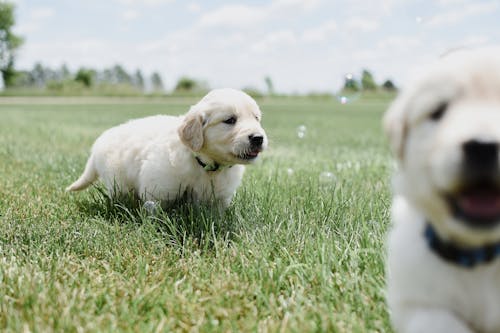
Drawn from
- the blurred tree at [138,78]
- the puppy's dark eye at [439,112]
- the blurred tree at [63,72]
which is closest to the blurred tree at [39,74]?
the blurred tree at [63,72]

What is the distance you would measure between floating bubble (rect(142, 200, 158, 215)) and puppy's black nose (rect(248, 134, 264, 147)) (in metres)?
0.68

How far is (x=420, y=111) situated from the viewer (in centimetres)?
142

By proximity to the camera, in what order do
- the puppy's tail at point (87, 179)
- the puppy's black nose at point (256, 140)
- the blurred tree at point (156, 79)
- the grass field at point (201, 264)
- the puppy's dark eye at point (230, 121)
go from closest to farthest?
the grass field at point (201, 264) < the puppy's black nose at point (256, 140) < the puppy's dark eye at point (230, 121) < the puppy's tail at point (87, 179) < the blurred tree at point (156, 79)

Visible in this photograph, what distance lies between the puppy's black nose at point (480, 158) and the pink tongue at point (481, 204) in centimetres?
6

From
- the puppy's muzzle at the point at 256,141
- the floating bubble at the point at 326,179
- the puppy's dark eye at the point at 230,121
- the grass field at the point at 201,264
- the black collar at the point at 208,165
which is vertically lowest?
the grass field at the point at 201,264

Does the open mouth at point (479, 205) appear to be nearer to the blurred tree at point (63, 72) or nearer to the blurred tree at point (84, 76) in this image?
the blurred tree at point (84, 76)

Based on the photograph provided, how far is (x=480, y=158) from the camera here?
126 cm

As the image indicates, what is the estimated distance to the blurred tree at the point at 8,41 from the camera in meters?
62.4

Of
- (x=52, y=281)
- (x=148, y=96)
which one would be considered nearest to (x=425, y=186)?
(x=52, y=281)

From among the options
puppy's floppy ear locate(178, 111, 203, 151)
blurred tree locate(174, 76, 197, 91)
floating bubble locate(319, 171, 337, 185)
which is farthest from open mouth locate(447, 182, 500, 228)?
blurred tree locate(174, 76, 197, 91)

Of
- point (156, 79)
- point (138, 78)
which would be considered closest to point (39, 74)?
point (138, 78)

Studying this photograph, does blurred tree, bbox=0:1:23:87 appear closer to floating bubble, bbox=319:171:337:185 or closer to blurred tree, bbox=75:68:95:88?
blurred tree, bbox=75:68:95:88

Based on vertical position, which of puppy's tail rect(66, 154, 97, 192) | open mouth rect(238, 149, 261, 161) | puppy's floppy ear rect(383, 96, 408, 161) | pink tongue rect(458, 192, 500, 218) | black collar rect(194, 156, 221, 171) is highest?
puppy's floppy ear rect(383, 96, 408, 161)

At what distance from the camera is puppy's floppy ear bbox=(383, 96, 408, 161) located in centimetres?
146
